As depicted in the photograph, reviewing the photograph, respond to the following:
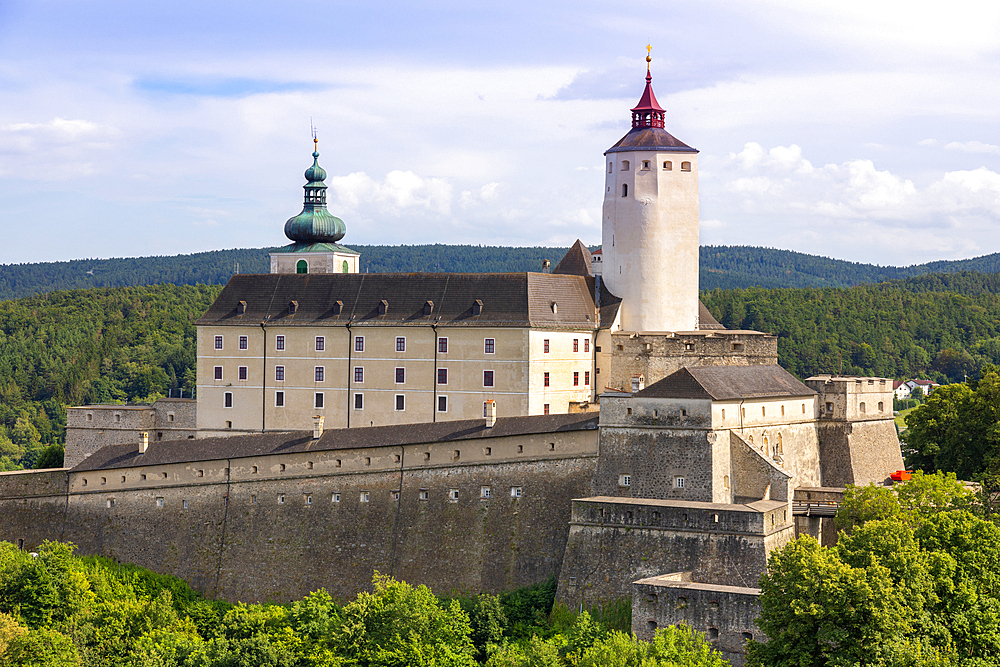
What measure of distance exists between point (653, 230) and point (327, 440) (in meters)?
17.3

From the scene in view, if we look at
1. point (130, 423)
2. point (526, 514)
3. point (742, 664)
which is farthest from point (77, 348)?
point (742, 664)

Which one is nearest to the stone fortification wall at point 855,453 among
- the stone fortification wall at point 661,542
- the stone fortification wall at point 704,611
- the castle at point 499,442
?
the castle at point 499,442

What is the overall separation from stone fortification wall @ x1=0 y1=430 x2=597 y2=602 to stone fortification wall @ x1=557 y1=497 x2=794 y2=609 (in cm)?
262

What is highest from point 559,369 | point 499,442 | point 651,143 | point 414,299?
point 651,143

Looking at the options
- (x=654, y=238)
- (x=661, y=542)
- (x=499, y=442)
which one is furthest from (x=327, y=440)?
(x=654, y=238)

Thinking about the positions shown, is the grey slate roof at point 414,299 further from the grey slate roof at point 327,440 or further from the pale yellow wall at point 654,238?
the grey slate roof at point 327,440

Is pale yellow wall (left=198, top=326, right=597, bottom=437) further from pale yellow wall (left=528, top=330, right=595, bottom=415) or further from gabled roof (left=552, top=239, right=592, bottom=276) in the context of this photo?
gabled roof (left=552, top=239, right=592, bottom=276)

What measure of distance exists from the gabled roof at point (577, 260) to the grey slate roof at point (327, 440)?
499 inches

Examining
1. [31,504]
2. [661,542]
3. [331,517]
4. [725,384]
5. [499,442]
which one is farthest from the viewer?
[31,504]

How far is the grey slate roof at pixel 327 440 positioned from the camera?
5159cm

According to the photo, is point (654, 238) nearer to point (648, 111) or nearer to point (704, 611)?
point (648, 111)

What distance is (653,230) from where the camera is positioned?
2425 inches

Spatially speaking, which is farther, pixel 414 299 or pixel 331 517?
pixel 414 299

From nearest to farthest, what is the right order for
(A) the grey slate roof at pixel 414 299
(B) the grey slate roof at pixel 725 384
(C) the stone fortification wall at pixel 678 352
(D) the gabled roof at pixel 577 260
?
(B) the grey slate roof at pixel 725 384 < (C) the stone fortification wall at pixel 678 352 < (A) the grey slate roof at pixel 414 299 < (D) the gabled roof at pixel 577 260
